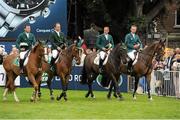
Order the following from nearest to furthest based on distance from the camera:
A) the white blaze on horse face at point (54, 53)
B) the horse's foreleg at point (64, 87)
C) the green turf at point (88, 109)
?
the green turf at point (88, 109) < the horse's foreleg at point (64, 87) < the white blaze on horse face at point (54, 53)

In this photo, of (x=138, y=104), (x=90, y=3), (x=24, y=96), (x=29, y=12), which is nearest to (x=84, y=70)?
(x=24, y=96)

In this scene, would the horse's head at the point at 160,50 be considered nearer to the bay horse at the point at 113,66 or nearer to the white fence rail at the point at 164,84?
the bay horse at the point at 113,66

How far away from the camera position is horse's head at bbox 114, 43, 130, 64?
2458 cm

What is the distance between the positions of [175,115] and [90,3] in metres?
22.2

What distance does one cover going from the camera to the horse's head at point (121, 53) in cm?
2458

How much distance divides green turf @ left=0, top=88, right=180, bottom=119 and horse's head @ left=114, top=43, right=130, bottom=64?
5.62 feet

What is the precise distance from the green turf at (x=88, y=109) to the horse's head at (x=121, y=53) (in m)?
1.71

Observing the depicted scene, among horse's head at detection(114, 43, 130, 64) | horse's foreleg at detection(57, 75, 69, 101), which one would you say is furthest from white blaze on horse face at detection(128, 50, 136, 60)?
horse's foreleg at detection(57, 75, 69, 101)

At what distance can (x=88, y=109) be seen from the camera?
2056 cm

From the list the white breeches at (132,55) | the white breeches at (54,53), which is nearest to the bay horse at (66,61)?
the white breeches at (54,53)

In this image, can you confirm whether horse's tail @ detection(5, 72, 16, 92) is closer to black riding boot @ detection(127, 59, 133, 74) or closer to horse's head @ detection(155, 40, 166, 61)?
black riding boot @ detection(127, 59, 133, 74)

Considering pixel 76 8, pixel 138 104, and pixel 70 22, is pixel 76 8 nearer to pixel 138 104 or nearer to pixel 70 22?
pixel 70 22

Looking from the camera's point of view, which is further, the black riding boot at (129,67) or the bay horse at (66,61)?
the black riding boot at (129,67)

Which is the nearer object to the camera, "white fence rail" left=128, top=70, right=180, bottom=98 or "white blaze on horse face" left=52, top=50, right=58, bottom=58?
"white blaze on horse face" left=52, top=50, right=58, bottom=58
